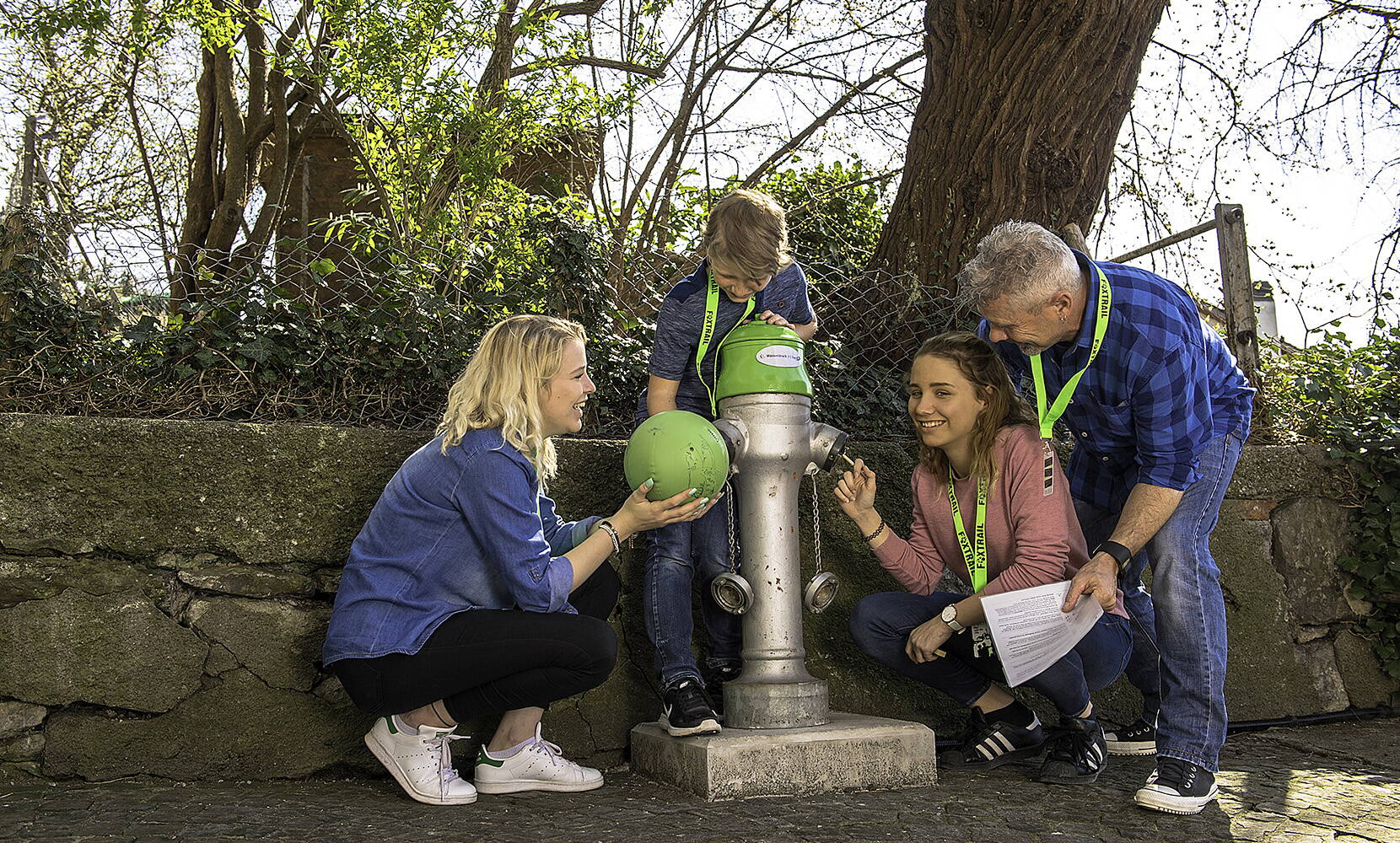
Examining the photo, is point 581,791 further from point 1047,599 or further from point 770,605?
point 1047,599

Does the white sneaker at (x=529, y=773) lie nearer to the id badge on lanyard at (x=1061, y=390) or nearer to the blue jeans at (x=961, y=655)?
the blue jeans at (x=961, y=655)

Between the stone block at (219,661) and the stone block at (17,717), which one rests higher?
the stone block at (219,661)

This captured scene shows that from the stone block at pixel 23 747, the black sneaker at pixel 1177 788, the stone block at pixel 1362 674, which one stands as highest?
the stone block at pixel 23 747

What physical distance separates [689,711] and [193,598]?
4.55ft

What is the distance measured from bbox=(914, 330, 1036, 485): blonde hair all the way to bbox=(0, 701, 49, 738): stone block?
2.53 m

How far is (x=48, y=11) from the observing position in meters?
6.23

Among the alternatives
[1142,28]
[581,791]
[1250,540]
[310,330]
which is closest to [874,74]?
[1142,28]

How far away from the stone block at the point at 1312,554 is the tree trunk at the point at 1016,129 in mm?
1463

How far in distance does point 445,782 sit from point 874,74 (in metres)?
6.58

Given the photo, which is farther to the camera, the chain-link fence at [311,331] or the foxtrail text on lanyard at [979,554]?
the chain-link fence at [311,331]

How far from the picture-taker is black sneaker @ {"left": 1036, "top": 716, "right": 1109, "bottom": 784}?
300 centimetres

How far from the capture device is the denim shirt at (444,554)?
262cm

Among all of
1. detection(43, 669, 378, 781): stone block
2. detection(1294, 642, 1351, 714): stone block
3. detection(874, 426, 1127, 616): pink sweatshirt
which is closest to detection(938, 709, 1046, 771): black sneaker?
detection(874, 426, 1127, 616): pink sweatshirt

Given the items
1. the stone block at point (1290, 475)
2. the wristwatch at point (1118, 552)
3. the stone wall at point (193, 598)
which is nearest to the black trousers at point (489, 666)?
the stone wall at point (193, 598)
